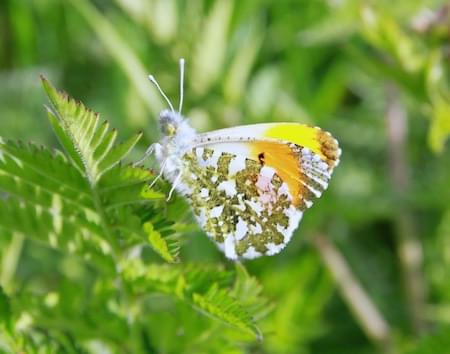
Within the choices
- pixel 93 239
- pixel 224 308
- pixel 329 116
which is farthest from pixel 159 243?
pixel 329 116

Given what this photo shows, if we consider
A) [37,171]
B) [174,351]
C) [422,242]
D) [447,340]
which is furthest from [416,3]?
[37,171]

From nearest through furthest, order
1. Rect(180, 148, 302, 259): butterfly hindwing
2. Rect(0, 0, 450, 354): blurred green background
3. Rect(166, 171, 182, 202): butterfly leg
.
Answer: Rect(166, 171, 182, 202): butterfly leg < Rect(180, 148, 302, 259): butterfly hindwing < Rect(0, 0, 450, 354): blurred green background

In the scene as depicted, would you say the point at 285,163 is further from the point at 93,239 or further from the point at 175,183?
the point at 93,239

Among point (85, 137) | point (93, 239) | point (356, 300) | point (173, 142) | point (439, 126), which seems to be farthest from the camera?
point (356, 300)

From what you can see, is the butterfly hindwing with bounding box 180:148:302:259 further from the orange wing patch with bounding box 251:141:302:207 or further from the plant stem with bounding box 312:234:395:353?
the plant stem with bounding box 312:234:395:353

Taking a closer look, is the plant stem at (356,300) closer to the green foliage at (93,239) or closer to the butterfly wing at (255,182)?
the butterfly wing at (255,182)

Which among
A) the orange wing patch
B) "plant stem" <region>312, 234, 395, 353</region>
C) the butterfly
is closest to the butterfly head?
the butterfly
